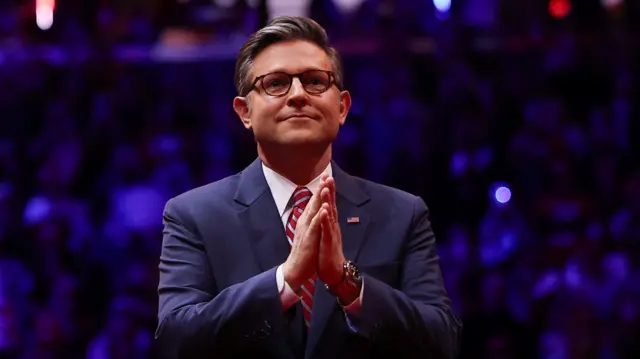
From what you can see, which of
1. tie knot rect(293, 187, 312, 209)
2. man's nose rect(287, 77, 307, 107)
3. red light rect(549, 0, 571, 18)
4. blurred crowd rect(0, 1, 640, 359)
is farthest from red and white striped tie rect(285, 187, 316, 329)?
red light rect(549, 0, 571, 18)

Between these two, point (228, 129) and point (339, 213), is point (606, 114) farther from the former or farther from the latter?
point (339, 213)

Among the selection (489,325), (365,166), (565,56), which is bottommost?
(489,325)

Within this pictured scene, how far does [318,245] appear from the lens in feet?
7.30

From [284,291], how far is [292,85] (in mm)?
505

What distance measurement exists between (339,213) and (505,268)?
4011 mm

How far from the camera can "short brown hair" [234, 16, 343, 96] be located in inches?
98.0

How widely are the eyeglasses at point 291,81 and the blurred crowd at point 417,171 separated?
358 cm

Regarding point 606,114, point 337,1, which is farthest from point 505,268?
point 337,1

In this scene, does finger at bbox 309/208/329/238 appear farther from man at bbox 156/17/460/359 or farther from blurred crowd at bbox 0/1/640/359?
blurred crowd at bbox 0/1/640/359

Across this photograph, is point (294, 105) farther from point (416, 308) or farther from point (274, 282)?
point (416, 308)

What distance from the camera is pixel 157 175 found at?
283 inches

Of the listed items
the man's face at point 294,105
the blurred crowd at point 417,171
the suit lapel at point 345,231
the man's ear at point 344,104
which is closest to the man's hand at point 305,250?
the suit lapel at point 345,231

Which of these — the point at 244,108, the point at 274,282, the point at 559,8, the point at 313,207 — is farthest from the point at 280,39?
the point at 559,8

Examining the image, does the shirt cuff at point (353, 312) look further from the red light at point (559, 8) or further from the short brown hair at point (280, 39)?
the red light at point (559, 8)
